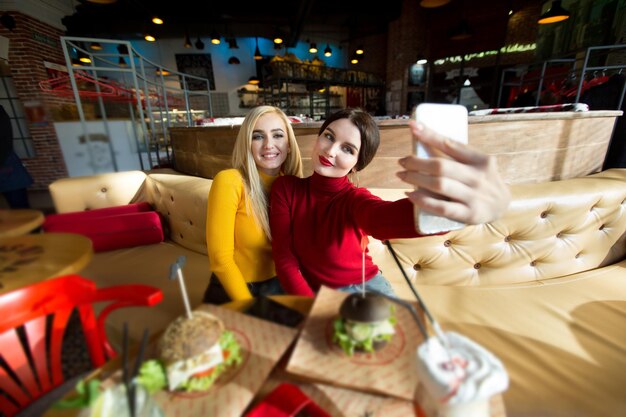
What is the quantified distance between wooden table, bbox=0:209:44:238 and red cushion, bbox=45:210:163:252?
2cm

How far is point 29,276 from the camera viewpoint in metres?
0.36

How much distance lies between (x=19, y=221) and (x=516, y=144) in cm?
191

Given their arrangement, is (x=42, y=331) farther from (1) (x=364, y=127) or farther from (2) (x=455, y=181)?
(1) (x=364, y=127)

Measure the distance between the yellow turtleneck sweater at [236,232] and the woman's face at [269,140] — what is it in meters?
0.09

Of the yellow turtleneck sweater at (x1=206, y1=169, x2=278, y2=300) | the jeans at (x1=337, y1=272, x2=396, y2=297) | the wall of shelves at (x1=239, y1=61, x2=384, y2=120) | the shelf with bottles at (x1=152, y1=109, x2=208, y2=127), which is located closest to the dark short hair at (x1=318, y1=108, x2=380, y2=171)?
the yellow turtleneck sweater at (x1=206, y1=169, x2=278, y2=300)

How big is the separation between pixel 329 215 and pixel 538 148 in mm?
1349

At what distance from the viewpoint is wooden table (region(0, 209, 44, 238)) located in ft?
1.28

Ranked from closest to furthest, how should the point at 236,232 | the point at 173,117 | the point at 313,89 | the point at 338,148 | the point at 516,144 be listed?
the point at 338,148 → the point at 236,232 → the point at 516,144 → the point at 173,117 → the point at 313,89

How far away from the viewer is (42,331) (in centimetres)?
40

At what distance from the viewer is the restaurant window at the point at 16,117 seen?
440 millimetres

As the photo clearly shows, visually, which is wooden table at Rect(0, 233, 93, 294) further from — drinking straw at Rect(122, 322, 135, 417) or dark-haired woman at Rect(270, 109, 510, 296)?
dark-haired woman at Rect(270, 109, 510, 296)

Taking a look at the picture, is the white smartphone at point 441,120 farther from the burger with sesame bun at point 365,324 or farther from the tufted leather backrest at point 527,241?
the tufted leather backrest at point 527,241

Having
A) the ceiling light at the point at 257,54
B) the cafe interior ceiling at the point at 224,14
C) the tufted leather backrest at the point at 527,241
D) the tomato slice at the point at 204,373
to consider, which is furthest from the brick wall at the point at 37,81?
the ceiling light at the point at 257,54

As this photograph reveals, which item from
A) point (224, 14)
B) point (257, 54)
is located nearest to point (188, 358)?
point (224, 14)
